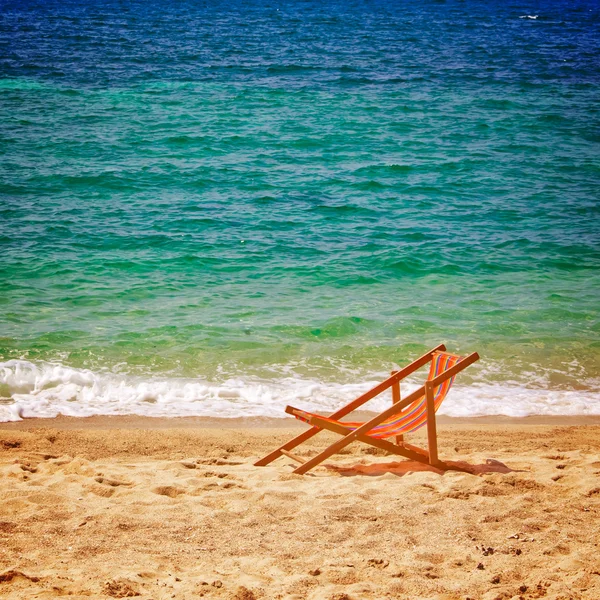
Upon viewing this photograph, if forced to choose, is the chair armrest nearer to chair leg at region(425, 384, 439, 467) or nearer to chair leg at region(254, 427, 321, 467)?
chair leg at region(254, 427, 321, 467)

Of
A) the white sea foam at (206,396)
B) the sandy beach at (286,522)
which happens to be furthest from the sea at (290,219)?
the sandy beach at (286,522)

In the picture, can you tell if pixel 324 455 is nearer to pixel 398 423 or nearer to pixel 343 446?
pixel 343 446

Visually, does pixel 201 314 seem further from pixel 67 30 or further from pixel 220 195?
pixel 67 30

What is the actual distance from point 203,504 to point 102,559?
97cm

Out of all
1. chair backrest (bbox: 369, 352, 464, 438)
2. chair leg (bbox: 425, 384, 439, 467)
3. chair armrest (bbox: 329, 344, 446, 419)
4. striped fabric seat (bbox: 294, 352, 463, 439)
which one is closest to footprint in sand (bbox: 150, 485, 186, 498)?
striped fabric seat (bbox: 294, 352, 463, 439)

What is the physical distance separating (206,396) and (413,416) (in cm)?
275

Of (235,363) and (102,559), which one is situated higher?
(102,559)

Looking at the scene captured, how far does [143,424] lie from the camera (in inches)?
283

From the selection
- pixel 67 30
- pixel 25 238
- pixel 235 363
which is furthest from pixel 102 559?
pixel 67 30

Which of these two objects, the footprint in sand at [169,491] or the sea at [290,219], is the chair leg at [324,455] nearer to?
the footprint in sand at [169,491]

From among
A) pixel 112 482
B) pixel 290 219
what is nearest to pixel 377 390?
pixel 112 482

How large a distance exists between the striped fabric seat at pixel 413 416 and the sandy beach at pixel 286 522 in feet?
1.16

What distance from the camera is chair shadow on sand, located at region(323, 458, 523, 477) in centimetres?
578

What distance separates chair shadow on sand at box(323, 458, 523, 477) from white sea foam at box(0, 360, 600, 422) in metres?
1.58
